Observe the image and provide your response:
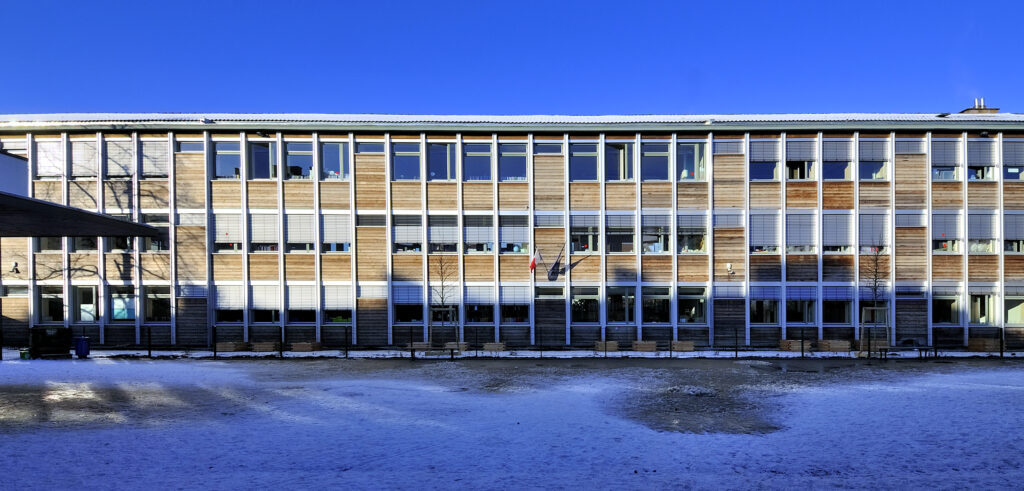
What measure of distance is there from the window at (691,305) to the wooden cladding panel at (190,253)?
72.2 ft

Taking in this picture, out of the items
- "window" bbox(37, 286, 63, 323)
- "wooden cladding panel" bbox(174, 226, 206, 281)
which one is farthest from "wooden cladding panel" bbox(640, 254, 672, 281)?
"window" bbox(37, 286, 63, 323)

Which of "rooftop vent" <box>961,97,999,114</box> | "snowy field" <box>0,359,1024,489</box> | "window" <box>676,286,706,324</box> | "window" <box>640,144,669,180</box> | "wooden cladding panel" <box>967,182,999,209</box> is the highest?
→ "rooftop vent" <box>961,97,999,114</box>

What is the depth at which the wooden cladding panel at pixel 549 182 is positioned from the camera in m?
25.5

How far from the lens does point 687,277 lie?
25547 mm

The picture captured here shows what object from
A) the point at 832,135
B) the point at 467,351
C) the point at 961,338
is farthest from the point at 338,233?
the point at 961,338

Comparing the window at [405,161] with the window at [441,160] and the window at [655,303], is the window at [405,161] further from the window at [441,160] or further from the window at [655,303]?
the window at [655,303]

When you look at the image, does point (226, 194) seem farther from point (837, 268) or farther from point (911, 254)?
point (911, 254)

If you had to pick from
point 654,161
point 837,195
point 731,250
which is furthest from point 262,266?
point 837,195

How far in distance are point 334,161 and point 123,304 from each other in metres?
11.8

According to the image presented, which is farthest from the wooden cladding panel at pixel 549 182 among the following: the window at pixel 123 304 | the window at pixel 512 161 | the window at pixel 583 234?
the window at pixel 123 304

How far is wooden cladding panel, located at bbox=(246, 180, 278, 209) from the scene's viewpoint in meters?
25.3

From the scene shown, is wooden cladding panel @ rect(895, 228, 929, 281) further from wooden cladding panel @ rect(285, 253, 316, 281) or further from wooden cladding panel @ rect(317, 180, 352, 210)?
wooden cladding panel @ rect(285, 253, 316, 281)

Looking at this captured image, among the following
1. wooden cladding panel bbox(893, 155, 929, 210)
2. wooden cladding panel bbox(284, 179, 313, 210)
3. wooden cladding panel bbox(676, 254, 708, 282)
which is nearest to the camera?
wooden cladding panel bbox(893, 155, 929, 210)

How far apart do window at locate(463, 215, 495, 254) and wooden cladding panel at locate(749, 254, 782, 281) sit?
479 inches
